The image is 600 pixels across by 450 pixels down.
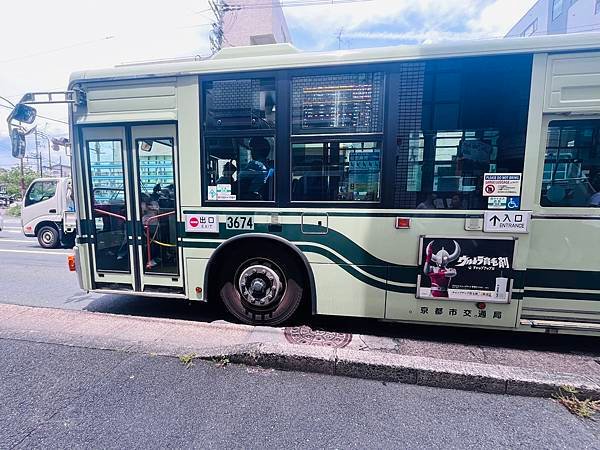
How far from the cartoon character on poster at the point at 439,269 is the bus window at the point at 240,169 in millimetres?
1737

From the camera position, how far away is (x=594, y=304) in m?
3.05

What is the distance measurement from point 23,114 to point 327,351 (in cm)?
444

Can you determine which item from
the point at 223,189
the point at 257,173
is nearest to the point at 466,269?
the point at 257,173

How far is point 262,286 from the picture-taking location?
3617 mm

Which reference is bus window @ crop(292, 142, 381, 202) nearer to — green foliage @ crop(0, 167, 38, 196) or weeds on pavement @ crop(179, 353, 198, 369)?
weeds on pavement @ crop(179, 353, 198, 369)

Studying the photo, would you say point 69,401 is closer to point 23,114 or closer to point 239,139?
point 239,139

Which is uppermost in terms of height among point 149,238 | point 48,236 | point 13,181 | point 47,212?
point 13,181

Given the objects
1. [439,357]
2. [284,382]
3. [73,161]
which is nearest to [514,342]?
[439,357]

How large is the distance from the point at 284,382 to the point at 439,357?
1.49m

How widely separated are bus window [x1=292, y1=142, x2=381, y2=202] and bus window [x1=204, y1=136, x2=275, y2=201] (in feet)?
0.99

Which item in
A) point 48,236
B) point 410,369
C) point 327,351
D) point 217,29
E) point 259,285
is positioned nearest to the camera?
point 410,369

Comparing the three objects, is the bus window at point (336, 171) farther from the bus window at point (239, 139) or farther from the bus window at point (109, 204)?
the bus window at point (109, 204)

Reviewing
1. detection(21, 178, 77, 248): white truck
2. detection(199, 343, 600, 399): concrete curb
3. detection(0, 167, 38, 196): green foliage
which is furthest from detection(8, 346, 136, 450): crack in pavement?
detection(0, 167, 38, 196): green foliage

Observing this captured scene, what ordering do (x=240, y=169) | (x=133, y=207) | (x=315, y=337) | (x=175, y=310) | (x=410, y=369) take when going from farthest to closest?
(x=175, y=310)
(x=133, y=207)
(x=240, y=169)
(x=315, y=337)
(x=410, y=369)
